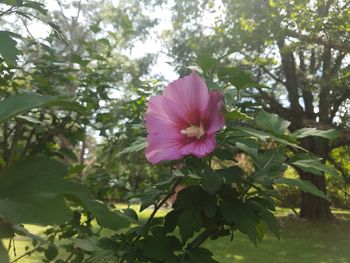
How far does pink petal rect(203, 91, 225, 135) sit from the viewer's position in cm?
64

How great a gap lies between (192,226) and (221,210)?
0.06m

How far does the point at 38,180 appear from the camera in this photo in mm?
337

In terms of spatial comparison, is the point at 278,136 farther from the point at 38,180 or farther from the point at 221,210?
the point at 38,180

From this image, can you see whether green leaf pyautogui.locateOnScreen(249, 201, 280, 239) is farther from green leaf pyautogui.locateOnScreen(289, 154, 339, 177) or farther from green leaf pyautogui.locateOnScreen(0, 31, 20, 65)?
green leaf pyautogui.locateOnScreen(0, 31, 20, 65)

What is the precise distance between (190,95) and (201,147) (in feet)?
0.31

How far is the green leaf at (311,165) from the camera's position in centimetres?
79

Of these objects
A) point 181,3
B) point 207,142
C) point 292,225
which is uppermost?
point 181,3

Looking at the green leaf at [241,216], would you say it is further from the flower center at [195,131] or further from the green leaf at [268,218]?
the flower center at [195,131]

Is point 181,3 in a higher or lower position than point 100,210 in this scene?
higher

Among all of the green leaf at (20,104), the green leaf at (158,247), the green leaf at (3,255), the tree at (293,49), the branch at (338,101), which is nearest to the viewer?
the green leaf at (3,255)

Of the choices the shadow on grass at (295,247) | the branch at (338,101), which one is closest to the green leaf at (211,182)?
the shadow on grass at (295,247)

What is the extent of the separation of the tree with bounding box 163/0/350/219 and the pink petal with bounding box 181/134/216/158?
15.0 ft

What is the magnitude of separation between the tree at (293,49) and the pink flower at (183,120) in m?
4.50

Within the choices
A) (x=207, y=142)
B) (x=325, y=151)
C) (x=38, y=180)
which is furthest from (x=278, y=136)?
(x=325, y=151)
